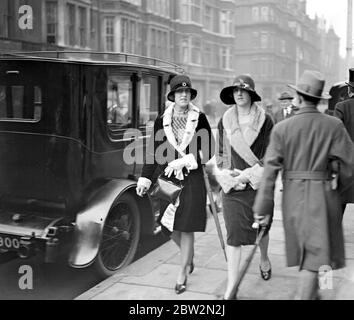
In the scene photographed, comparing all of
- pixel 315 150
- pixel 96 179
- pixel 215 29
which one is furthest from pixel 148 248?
pixel 215 29

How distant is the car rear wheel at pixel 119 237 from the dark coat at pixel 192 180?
2.54 ft

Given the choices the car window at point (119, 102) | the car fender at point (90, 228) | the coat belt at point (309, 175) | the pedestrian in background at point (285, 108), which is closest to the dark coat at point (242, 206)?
the coat belt at point (309, 175)

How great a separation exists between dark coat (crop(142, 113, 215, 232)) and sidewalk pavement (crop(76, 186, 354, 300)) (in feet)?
1.64

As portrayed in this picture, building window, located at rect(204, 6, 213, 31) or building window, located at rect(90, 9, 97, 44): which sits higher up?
building window, located at rect(204, 6, 213, 31)

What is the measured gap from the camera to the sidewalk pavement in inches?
143

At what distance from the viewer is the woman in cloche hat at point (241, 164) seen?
3.52m

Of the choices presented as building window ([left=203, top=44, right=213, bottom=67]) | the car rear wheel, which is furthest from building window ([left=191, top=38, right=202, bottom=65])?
the car rear wheel

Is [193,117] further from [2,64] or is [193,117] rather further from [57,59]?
[2,64]

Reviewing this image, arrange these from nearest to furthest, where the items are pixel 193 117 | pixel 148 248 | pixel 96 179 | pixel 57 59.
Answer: pixel 193 117 < pixel 57 59 < pixel 96 179 < pixel 148 248

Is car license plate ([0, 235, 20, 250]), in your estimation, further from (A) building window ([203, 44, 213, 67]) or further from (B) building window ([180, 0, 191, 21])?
(A) building window ([203, 44, 213, 67])

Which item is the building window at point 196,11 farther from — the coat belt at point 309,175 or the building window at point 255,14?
the building window at point 255,14
